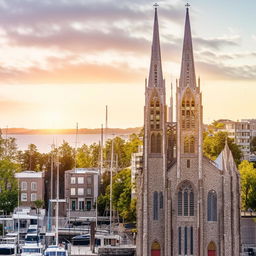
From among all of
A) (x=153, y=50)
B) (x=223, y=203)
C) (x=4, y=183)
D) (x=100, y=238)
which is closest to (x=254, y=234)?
(x=223, y=203)

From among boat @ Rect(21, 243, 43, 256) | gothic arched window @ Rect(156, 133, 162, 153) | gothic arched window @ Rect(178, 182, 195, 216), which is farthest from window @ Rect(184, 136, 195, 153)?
boat @ Rect(21, 243, 43, 256)

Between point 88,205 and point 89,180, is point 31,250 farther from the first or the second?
point 89,180

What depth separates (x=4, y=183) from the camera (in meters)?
81.1

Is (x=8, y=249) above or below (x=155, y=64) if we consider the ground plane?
below

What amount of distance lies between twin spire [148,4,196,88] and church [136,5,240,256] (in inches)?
3.4

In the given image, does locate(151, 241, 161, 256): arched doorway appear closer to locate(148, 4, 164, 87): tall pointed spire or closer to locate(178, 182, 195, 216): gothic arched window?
locate(178, 182, 195, 216): gothic arched window

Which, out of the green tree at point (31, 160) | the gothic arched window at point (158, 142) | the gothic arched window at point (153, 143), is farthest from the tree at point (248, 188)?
the green tree at point (31, 160)

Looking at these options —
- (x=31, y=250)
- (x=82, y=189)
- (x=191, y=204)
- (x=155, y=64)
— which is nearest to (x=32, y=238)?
(x=31, y=250)

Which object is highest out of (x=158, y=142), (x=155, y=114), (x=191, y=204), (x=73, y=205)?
(x=155, y=114)

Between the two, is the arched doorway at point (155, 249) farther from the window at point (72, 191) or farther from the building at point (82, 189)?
the window at point (72, 191)

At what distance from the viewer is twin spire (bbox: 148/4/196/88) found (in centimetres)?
6506

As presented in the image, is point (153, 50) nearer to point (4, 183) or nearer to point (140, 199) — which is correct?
point (140, 199)

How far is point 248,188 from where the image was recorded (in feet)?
267

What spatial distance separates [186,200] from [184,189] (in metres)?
0.96
